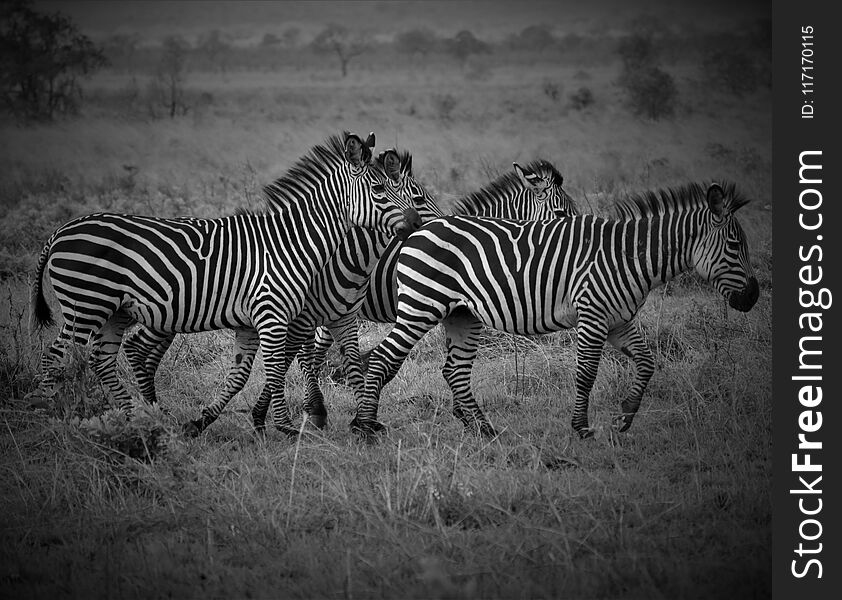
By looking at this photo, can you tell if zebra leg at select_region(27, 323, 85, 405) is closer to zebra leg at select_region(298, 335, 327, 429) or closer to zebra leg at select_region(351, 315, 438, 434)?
zebra leg at select_region(298, 335, 327, 429)

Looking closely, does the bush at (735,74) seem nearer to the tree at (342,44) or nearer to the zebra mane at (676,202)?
the tree at (342,44)

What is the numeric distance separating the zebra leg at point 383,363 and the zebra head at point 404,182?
3.34 ft

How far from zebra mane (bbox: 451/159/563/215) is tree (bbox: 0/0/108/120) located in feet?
69.0

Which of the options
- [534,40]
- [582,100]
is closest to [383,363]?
[582,100]

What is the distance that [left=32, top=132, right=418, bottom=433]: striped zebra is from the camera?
6.97 meters

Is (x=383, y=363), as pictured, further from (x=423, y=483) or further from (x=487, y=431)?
(x=423, y=483)

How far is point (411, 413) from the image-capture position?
7.57 metres

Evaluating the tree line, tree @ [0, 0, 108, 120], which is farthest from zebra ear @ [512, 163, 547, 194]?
tree @ [0, 0, 108, 120]

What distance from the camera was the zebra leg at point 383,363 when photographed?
7.10m

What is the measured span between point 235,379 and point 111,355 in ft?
3.71

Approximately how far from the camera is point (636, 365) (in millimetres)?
7043

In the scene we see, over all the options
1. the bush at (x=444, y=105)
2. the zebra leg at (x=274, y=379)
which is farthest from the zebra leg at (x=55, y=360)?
the bush at (x=444, y=105)

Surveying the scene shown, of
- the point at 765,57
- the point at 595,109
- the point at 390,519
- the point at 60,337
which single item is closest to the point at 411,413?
the point at 390,519

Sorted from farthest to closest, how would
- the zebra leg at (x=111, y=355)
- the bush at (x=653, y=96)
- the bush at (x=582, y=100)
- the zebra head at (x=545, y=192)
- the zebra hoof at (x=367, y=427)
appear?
the bush at (x=582, y=100)
the bush at (x=653, y=96)
the zebra head at (x=545, y=192)
the zebra leg at (x=111, y=355)
the zebra hoof at (x=367, y=427)
